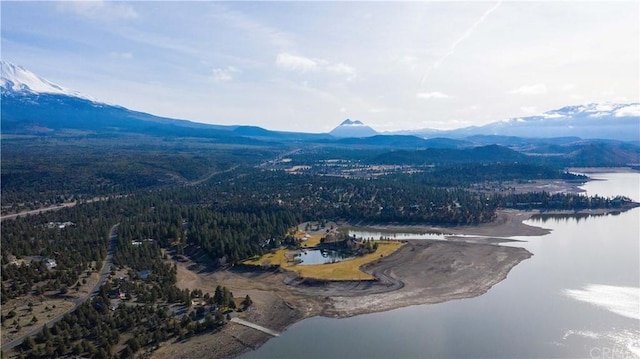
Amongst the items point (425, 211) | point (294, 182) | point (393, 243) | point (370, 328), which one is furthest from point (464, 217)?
point (294, 182)

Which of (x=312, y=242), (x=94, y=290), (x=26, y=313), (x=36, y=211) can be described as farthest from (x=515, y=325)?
(x=36, y=211)

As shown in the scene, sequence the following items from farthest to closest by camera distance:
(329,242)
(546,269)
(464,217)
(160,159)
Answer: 1. (160,159)
2. (464,217)
3. (329,242)
4. (546,269)

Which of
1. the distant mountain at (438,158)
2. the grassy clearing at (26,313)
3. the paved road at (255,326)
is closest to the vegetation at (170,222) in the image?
the grassy clearing at (26,313)

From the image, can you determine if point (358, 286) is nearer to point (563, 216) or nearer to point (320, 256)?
point (320, 256)

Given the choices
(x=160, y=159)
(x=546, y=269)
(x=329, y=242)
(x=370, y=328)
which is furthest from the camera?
(x=160, y=159)

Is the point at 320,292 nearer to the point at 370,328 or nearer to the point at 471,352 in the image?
the point at 370,328

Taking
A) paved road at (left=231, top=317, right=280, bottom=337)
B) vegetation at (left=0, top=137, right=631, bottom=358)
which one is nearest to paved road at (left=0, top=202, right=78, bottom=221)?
vegetation at (left=0, top=137, right=631, bottom=358)
